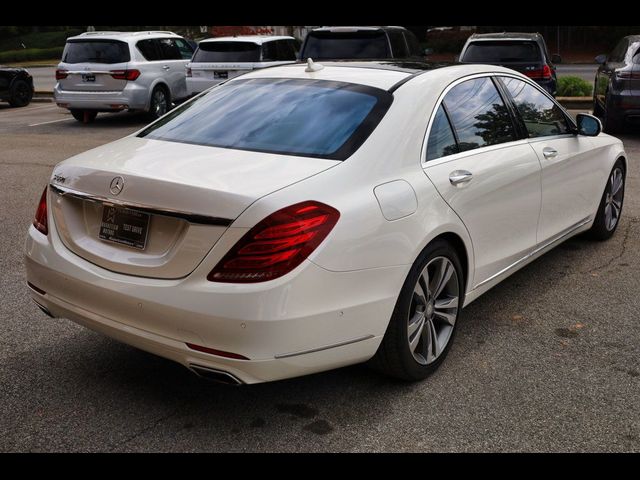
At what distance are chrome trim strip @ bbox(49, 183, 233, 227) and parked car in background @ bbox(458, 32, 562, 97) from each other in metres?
10.2

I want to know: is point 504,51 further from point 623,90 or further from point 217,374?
point 217,374

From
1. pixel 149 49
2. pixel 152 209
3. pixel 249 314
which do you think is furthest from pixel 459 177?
pixel 149 49

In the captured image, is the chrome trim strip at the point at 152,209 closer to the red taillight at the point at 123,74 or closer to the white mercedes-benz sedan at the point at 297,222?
the white mercedes-benz sedan at the point at 297,222

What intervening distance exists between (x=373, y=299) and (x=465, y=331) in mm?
1372

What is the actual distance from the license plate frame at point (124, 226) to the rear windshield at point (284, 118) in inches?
25.3

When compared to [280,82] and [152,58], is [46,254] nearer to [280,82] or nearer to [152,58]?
[280,82]

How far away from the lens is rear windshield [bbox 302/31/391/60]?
12461 mm

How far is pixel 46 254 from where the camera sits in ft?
11.7

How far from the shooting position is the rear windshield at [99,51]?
46.4ft

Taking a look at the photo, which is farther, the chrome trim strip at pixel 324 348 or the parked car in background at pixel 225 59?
the parked car in background at pixel 225 59

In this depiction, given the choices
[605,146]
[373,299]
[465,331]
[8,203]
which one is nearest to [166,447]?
[373,299]

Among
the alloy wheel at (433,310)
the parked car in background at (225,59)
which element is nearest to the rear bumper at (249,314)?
the alloy wheel at (433,310)

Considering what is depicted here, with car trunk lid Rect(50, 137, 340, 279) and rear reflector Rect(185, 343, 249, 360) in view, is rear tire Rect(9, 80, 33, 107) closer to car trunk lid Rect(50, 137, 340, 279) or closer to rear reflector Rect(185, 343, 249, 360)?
car trunk lid Rect(50, 137, 340, 279)

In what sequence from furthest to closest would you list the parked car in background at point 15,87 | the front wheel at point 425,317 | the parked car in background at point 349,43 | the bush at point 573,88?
the parked car in background at point 15,87 < the bush at point 573,88 < the parked car in background at point 349,43 < the front wheel at point 425,317
